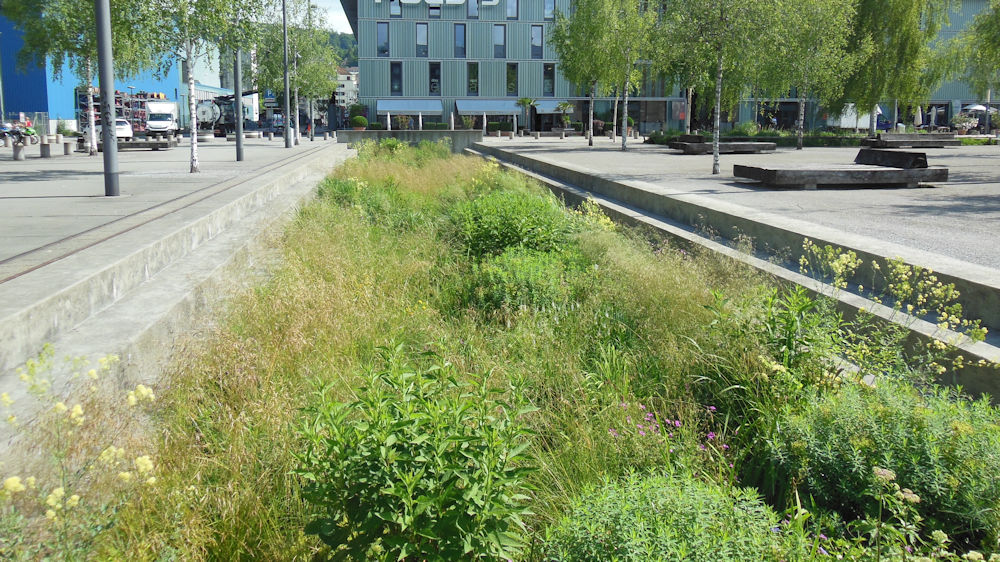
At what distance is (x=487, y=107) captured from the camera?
7094 cm

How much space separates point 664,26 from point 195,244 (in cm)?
1670

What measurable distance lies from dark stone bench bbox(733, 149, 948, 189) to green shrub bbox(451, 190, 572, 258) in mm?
6768

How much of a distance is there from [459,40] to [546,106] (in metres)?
9.61

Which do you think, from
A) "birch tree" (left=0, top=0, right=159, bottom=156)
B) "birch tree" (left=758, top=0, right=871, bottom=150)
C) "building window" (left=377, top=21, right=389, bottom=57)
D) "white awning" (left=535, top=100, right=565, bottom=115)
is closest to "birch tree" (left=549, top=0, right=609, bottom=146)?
"birch tree" (left=758, top=0, right=871, bottom=150)

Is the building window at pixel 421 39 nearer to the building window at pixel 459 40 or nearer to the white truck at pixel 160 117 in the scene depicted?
the building window at pixel 459 40

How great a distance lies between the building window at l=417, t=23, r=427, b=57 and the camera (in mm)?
69625

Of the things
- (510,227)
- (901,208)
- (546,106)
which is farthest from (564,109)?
(510,227)

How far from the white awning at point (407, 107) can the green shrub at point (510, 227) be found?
61833 millimetres

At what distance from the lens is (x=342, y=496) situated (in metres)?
2.85

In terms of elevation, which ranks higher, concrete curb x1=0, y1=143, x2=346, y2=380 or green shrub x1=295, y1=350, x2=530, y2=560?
concrete curb x1=0, y1=143, x2=346, y2=380

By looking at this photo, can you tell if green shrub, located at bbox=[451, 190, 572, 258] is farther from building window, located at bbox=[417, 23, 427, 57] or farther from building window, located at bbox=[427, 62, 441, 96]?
building window, located at bbox=[417, 23, 427, 57]

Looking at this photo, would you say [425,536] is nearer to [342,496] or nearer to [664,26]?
[342,496]

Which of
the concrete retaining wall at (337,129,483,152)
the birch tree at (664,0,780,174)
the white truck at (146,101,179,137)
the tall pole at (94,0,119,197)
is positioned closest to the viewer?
the tall pole at (94,0,119,197)

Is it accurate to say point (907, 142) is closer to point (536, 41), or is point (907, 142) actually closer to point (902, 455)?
point (902, 455)
